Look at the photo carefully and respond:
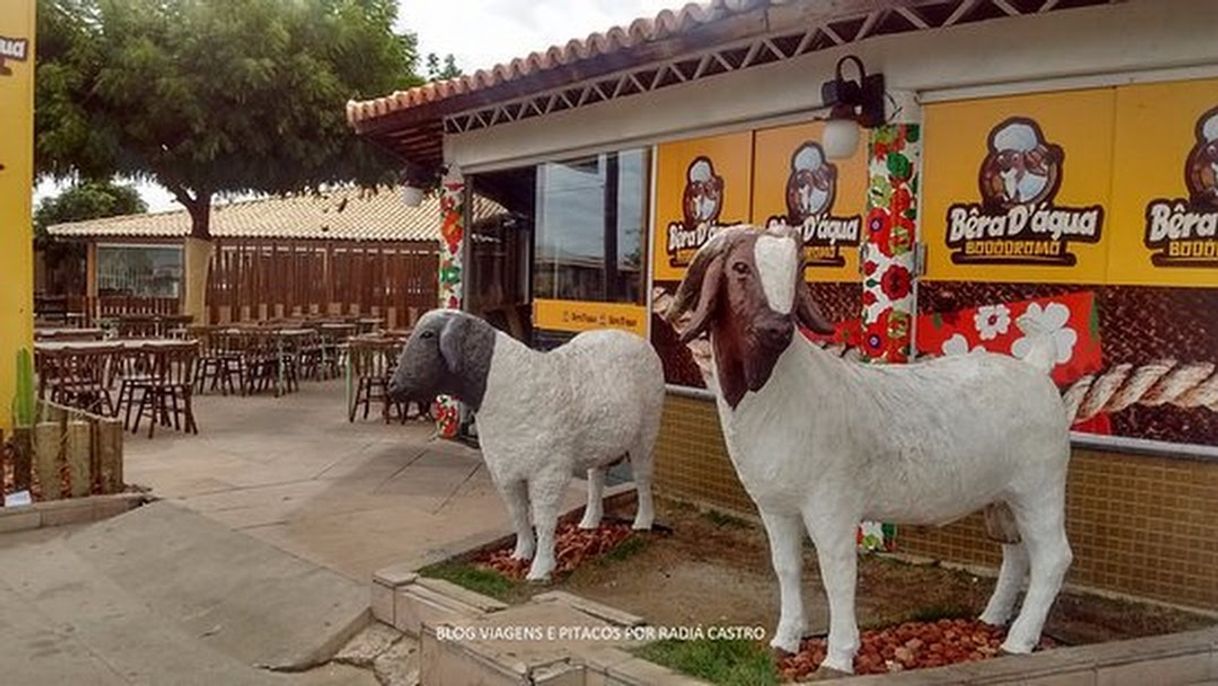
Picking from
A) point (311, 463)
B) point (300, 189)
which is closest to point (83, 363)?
point (311, 463)

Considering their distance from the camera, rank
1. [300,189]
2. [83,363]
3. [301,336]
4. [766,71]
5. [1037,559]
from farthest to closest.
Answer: [300,189] < [301,336] < [83,363] < [766,71] < [1037,559]

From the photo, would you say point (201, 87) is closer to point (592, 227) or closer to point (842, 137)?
point (592, 227)

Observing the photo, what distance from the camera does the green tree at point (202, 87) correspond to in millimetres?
15172

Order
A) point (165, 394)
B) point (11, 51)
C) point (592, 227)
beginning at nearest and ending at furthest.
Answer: point (592, 227) < point (11, 51) < point (165, 394)

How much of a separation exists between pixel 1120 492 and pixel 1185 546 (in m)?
0.36

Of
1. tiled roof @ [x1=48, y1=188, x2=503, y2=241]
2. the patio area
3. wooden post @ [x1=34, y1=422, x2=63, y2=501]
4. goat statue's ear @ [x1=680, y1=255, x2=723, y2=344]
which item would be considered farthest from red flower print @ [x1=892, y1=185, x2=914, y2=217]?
tiled roof @ [x1=48, y1=188, x2=503, y2=241]

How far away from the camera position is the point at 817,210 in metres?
6.15

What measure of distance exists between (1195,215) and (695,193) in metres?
3.12

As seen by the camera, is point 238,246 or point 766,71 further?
point 238,246

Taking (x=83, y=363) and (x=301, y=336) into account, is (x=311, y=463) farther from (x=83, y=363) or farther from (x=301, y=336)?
(x=301, y=336)

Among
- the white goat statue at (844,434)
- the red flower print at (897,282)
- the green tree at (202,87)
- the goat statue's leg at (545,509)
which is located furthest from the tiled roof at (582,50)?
the green tree at (202,87)

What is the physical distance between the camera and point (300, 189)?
17.8 m

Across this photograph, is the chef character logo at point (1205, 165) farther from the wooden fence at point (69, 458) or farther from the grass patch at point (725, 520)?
the wooden fence at point (69, 458)

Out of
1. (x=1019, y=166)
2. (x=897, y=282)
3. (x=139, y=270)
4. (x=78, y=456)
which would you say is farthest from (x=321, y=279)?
(x=1019, y=166)
